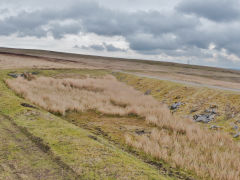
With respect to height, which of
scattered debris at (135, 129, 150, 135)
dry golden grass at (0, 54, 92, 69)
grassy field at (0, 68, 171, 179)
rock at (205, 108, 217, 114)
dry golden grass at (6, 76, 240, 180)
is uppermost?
dry golden grass at (0, 54, 92, 69)

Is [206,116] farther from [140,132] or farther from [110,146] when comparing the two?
[110,146]

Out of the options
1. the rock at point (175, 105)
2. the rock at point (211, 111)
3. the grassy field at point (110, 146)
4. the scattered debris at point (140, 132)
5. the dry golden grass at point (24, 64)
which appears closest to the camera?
the grassy field at point (110, 146)

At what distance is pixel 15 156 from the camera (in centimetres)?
557

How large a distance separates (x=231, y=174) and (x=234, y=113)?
870cm

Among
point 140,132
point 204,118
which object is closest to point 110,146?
point 140,132

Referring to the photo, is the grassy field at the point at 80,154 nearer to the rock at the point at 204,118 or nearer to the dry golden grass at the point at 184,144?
the dry golden grass at the point at 184,144

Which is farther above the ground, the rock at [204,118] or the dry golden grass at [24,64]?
the dry golden grass at [24,64]

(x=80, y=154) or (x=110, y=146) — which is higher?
(x=80, y=154)

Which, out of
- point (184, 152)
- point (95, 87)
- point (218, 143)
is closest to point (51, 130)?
point (184, 152)

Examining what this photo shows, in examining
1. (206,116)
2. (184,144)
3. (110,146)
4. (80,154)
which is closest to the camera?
(80,154)

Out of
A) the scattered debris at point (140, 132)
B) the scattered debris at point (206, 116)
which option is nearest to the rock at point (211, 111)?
the scattered debris at point (206, 116)

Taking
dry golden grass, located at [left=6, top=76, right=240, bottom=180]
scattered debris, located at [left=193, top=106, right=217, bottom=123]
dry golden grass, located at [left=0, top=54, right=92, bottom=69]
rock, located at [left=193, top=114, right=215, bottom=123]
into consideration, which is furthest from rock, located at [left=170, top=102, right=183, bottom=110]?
dry golden grass, located at [left=0, top=54, right=92, bottom=69]

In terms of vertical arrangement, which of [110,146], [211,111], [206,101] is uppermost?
[206,101]

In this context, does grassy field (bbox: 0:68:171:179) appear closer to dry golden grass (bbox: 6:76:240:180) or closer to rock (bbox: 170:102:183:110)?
dry golden grass (bbox: 6:76:240:180)
